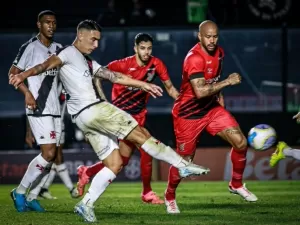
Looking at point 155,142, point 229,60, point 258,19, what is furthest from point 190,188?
point 229,60

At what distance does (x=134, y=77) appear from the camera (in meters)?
11.9

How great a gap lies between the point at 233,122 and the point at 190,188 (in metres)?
4.42

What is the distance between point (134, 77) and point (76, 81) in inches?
104

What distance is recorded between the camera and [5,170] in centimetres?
1727

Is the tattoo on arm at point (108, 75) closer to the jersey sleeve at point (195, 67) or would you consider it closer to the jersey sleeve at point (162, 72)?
the jersey sleeve at point (195, 67)

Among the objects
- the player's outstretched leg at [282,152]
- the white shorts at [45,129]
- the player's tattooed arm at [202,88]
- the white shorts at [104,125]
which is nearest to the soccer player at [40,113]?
the white shorts at [45,129]

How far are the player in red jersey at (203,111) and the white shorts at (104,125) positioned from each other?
1.35 metres

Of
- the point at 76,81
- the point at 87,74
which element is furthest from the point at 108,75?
the point at 76,81

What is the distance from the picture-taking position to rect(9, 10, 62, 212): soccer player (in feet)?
34.4

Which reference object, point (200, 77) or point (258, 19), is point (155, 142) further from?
point (258, 19)

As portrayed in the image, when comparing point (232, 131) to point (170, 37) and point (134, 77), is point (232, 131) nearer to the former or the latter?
point (134, 77)

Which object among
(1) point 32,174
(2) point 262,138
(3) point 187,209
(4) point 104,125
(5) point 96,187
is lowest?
(3) point 187,209

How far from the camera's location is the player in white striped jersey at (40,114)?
34.4 feet

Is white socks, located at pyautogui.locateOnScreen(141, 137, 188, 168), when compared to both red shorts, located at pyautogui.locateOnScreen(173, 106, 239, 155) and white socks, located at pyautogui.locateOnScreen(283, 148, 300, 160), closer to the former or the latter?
red shorts, located at pyautogui.locateOnScreen(173, 106, 239, 155)
